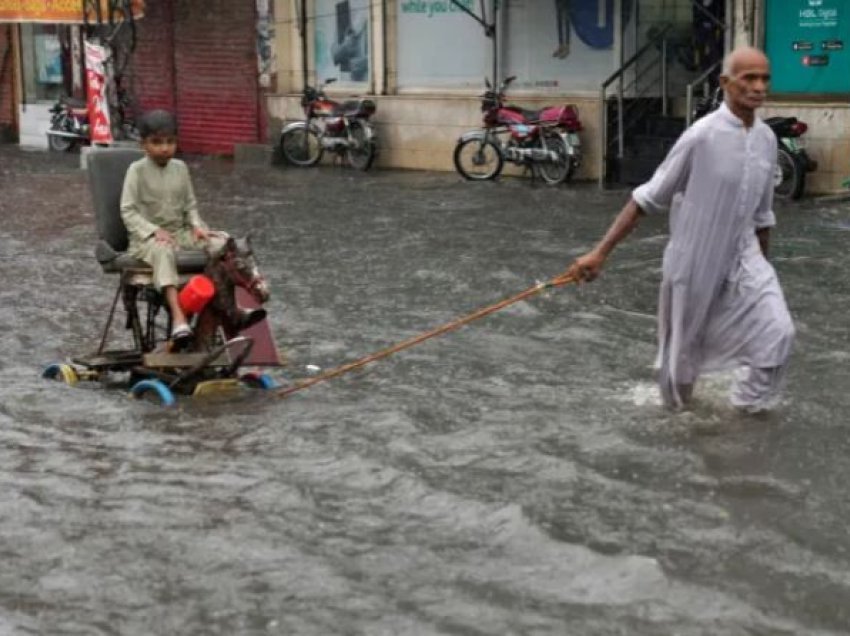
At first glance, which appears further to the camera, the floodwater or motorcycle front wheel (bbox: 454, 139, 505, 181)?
motorcycle front wheel (bbox: 454, 139, 505, 181)

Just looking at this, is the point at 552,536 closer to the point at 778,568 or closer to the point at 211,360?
the point at 778,568

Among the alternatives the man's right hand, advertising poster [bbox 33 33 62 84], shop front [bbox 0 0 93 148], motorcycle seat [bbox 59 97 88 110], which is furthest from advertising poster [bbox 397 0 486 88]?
the man's right hand

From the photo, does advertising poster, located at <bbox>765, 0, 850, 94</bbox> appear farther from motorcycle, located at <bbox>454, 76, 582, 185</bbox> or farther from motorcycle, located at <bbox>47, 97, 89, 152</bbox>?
motorcycle, located at <bbox>47, 97, 89, 152</bbox>

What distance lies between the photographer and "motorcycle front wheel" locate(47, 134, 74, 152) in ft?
79.3

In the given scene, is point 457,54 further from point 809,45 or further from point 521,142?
point 809,45

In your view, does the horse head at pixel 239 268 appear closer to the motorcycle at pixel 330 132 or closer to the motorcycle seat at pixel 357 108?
the motorcycle at pixel 330 132

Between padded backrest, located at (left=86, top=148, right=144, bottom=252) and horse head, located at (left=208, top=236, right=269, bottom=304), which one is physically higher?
padded backrest, located at (left=86, top=148, right=144, bottom=252)

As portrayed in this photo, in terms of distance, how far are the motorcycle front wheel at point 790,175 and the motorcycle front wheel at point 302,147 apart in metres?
7.48

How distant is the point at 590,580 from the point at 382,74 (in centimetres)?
1584

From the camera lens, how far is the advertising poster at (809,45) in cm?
1515

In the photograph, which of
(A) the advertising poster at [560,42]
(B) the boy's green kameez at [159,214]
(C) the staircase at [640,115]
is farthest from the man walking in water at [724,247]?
(A) the advertising poster at [560,42]

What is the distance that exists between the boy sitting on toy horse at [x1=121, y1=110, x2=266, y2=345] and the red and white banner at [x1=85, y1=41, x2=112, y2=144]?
37.3 feet

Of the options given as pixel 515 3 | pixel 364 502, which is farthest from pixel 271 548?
pixel 515 3

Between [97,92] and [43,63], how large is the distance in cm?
864
